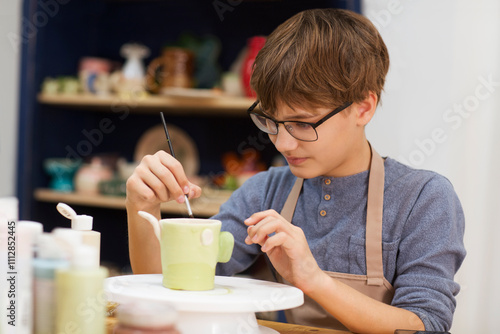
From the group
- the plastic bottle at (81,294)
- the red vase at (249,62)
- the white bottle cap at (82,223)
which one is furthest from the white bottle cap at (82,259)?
the red vase at (249,62)

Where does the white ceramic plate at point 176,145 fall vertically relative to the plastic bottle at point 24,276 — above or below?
above

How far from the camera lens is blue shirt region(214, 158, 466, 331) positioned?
1123mm

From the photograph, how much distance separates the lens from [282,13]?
2.75m

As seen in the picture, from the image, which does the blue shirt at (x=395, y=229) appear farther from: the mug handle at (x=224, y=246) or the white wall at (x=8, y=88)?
the white wall at (x=8, y=88)

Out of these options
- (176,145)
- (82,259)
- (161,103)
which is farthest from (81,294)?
(176,145)

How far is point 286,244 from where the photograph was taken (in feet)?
3.26

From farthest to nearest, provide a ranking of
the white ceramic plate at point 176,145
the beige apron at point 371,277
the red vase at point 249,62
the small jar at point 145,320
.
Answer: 1. the white ceramic plate at point 176,145
2. the red vase at point 249,62
3. the beige apron at point 371,277
4. the small jar at point 145,320

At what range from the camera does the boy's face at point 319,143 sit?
119 cm

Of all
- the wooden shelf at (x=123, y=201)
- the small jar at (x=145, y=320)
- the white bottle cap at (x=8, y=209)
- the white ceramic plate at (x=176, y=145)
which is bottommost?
the wooden shelf at (x=123, y=201)

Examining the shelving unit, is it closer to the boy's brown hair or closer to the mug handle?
the boy's brown hair

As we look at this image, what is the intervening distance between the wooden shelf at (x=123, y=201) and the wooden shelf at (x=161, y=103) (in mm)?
378

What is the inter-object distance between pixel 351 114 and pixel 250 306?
1.85ft

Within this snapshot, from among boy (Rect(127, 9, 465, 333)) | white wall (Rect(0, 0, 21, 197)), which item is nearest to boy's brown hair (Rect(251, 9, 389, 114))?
boy (Rect(127, 9, 465, 333))

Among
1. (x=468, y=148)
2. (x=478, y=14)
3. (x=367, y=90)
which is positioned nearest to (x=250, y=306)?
(x=367, y=90)
